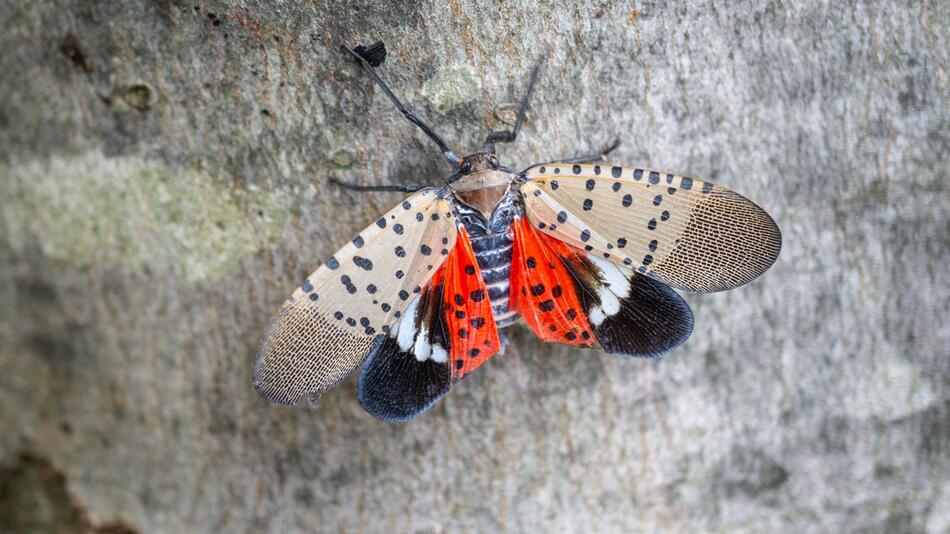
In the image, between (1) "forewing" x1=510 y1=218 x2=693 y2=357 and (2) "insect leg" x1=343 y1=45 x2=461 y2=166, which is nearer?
(2) "insect leg" x1=343 y1=45 x2=461 y2=166

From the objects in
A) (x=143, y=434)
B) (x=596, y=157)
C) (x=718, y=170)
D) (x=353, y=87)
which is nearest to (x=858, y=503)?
(x=718, y=170)

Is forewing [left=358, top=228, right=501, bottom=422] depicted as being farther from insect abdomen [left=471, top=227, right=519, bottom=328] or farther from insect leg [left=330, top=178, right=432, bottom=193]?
insect leg [left=330, top=178, right=432, bottom=193]

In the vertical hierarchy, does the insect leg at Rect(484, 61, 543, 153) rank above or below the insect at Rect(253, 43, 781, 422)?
above

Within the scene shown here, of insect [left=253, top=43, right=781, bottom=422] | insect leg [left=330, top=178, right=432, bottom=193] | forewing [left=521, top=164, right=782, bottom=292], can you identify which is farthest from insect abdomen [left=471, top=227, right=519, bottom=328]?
insect leg [left=330, top=178, right=432, bottom=193]

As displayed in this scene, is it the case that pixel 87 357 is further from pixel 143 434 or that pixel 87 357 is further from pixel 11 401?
pixel 11 401

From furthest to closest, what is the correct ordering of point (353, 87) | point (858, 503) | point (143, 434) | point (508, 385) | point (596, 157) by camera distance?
point (143, 434)
point (858, 503)
point (508, 385)
point (596, 157)
point (353, 87)

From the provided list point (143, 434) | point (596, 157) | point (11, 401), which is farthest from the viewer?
point (11, 401)
